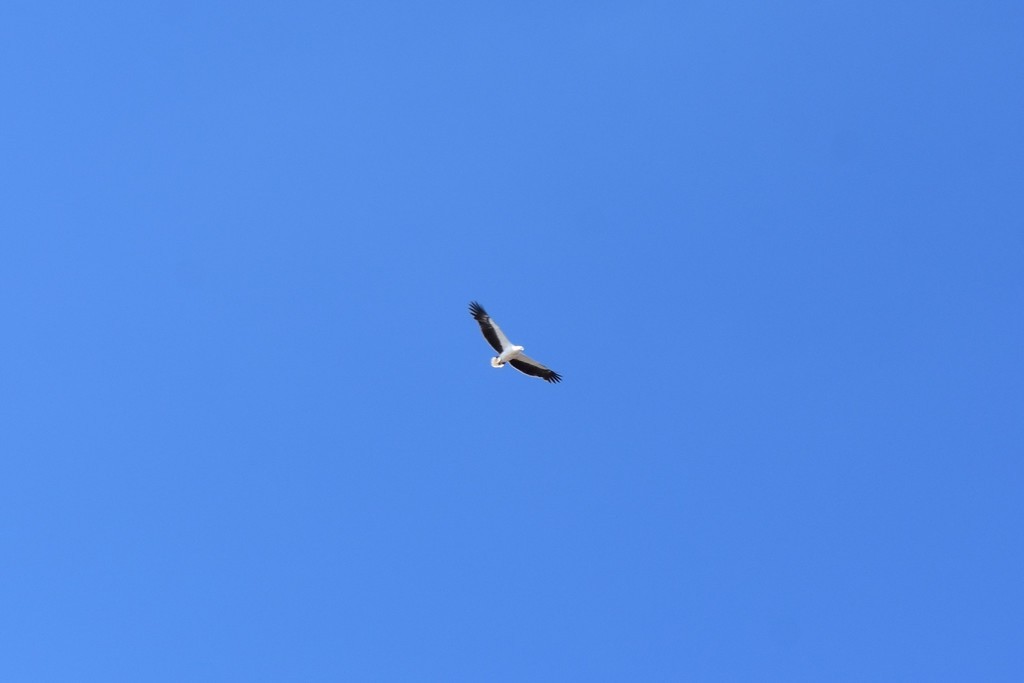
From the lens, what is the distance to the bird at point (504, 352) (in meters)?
59.3

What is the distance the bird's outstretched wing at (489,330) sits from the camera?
59281 mm

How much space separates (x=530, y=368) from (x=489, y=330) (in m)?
3.21

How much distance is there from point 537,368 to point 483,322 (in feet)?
12.7

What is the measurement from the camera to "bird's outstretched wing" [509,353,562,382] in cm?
6103

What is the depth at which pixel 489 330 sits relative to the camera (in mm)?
59375

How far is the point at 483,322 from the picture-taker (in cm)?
5928

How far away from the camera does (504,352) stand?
59.9 m

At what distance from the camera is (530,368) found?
61281 millimetres

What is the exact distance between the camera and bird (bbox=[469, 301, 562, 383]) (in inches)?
2336

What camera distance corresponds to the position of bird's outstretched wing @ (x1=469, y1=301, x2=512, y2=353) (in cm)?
5928

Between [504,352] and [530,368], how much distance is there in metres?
1.98

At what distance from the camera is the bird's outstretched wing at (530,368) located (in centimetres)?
6103

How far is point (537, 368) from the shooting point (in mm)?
61344
